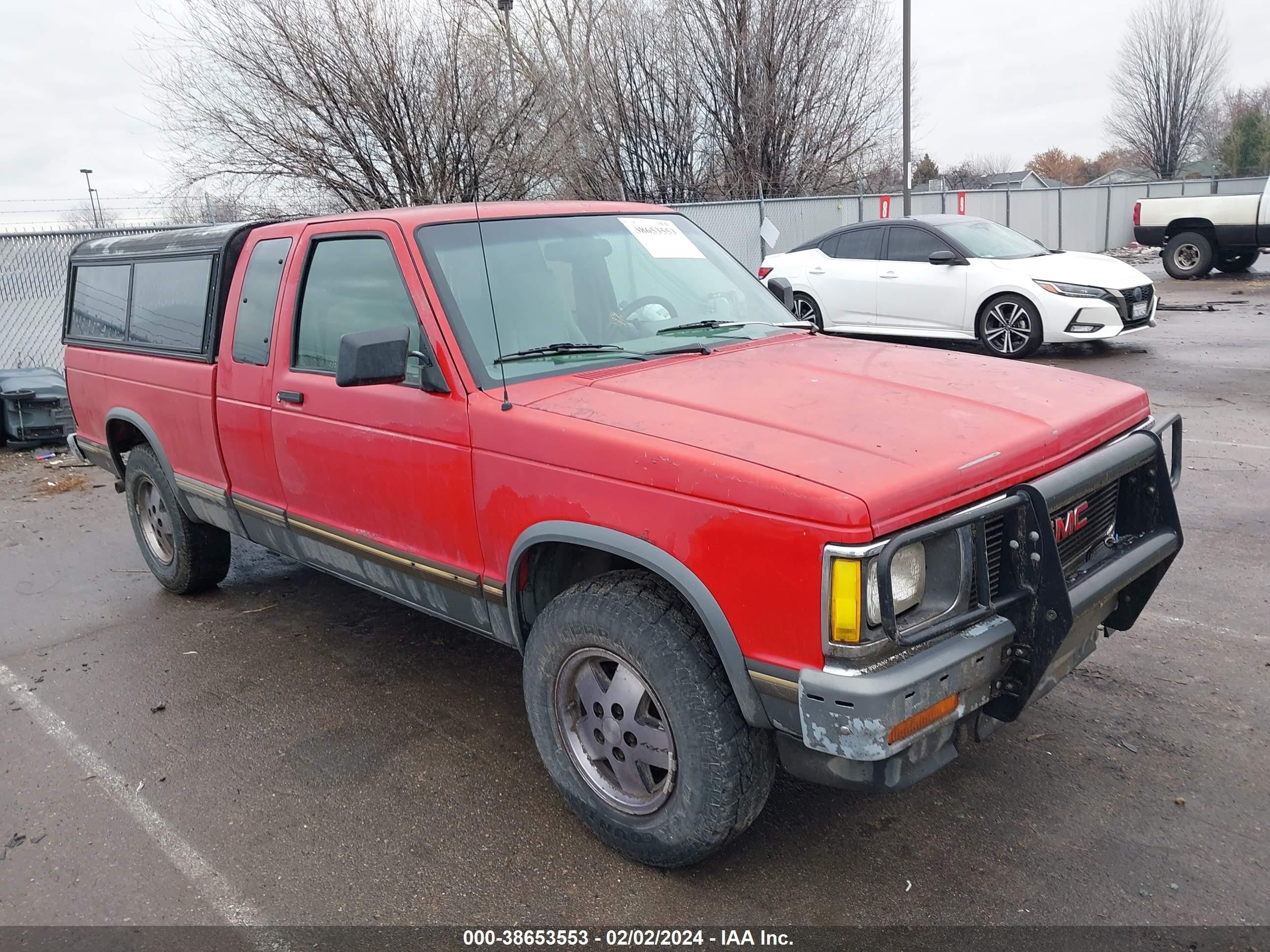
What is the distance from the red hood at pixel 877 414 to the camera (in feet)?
8.47

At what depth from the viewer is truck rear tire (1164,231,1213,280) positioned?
19.4 m

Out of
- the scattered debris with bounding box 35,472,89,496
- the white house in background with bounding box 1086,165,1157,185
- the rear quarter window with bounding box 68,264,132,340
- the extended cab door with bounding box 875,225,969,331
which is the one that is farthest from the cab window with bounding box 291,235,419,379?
the white house in background with bounding box 1086,165,1157,185

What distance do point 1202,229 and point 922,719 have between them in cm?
2025

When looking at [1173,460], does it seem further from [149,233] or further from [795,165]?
[795,165]

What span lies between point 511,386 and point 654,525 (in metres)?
0.87

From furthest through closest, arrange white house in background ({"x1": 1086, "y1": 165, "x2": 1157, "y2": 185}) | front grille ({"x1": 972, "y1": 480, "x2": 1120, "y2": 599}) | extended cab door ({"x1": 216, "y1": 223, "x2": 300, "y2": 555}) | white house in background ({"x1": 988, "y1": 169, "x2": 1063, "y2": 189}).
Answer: white house in background ({"x1": 1086, "y1": 165, "x2": 1157, "y2": 185}) < white house in background ({"x1": 988, "y1": 169, "x2": 1063, "y2": 189}) < extended cab door ({"x1": 216, "y1": 223, "x2": 300, "y2": 555}) < front grille ({"x1": 972, "y1": 480, "x2": 1120, "y2": 599})

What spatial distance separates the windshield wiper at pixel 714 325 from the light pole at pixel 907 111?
15903 millimetres

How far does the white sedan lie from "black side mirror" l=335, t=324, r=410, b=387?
29.7 ft

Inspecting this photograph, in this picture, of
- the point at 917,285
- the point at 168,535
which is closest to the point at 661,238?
the point at 168,535

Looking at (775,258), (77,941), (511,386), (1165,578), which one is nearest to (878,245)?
(775,258)

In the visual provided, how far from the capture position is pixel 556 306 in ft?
12.1

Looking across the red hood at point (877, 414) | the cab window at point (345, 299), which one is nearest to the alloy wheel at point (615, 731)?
the red hood at point (877, 414)

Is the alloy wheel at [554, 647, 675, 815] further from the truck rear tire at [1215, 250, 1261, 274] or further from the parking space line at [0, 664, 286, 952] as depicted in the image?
the truck rear tire at [1215, 250, 1261, 274]

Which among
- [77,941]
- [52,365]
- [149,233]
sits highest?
[149,233]
